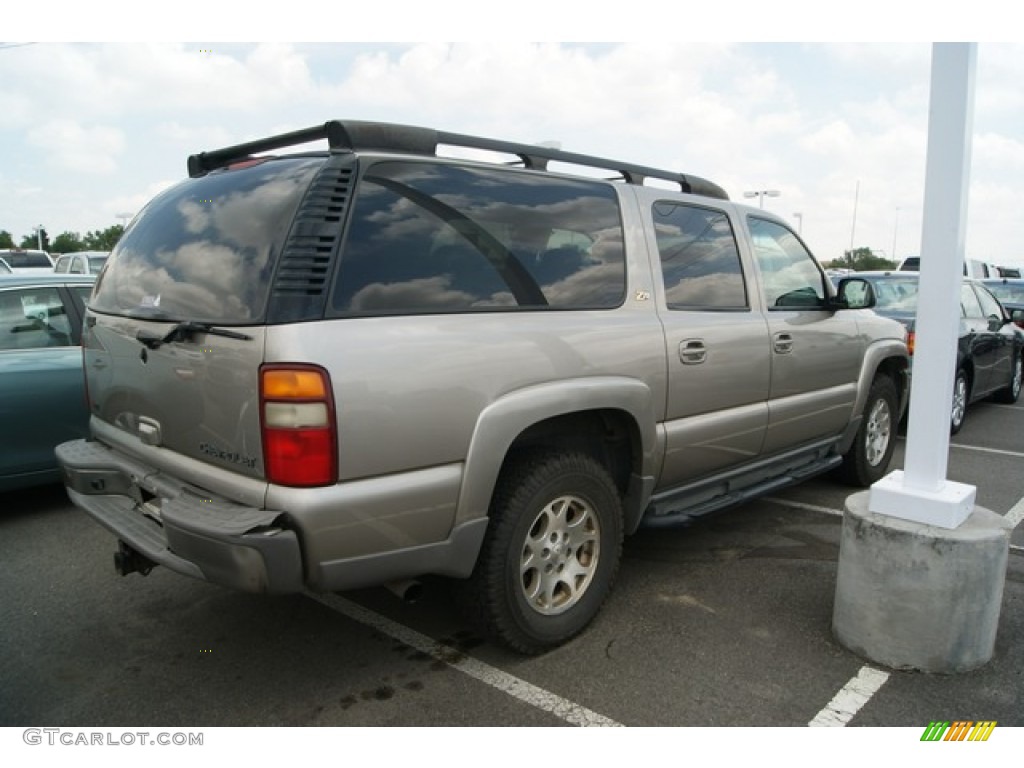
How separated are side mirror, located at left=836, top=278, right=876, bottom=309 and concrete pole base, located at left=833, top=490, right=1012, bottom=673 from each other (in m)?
1.91

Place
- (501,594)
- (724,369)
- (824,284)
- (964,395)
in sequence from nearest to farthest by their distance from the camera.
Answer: (501,594) → (724,369) → (824,284) → (964,395)

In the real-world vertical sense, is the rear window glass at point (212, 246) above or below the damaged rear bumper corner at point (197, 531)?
above

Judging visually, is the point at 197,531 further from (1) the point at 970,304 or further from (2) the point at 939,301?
(1) the point at 970,304

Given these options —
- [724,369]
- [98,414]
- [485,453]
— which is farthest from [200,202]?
[724,369]

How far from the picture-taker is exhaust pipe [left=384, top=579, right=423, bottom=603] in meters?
2.69

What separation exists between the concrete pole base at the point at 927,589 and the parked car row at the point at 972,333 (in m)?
4.26

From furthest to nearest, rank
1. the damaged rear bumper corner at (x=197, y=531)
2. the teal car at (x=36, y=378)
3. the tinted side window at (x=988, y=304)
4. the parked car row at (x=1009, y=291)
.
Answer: the parked car row at (x=1009, y=291) < the tinted side window at (x=988, y=304) < the teal car at (x=36, y=378) < the damaged rear bumper corner at (x=197, y=531)

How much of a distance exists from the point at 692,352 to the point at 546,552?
1.22 meters

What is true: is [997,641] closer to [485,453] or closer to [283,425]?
[485,453]

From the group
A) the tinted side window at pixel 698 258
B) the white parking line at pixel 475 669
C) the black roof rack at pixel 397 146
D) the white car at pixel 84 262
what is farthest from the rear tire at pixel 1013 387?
the white car at pixel 84 262

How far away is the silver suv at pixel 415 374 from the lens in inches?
93.6

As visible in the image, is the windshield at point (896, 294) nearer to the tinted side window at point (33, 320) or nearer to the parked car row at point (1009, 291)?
the parked car row at point (1009, 291)

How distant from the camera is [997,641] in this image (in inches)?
126

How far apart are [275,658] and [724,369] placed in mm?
2495
